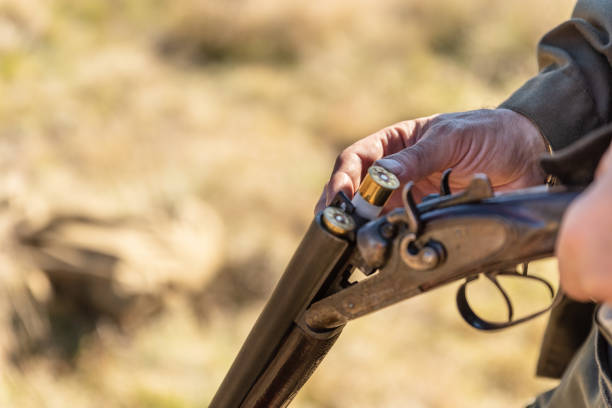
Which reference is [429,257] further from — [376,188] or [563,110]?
[563,110]

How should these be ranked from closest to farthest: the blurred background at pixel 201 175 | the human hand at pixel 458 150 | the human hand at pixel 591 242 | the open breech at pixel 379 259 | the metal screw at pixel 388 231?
the human hand at pixel 591 242
the open breech at pixel 379 259
the metal screw at pixel 388 231
the human hand at pixel 458 150
the blurred background at pixel 201 175

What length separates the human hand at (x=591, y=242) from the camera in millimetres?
940

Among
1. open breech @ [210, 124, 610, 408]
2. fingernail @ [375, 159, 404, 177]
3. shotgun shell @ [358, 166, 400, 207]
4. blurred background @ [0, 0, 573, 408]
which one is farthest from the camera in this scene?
blurred background @ [0, 0, 573, 408]

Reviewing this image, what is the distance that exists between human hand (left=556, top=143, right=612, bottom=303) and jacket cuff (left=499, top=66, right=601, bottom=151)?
96cm

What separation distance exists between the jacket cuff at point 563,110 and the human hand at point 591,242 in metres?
0.96

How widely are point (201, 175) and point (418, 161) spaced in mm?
4722

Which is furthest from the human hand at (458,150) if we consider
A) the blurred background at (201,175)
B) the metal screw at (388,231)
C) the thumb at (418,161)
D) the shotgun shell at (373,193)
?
the blurred background at (201,175)

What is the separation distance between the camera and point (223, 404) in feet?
5.36

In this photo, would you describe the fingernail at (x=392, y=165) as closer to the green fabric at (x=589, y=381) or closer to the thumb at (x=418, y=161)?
the thumb at (x=418, y=161)

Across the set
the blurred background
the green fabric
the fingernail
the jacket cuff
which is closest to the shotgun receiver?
the fingernail

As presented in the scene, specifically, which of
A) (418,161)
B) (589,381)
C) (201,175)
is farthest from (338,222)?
(201,175)

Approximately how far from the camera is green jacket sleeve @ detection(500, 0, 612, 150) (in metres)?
1.91

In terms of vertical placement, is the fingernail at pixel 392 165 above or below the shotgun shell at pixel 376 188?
below

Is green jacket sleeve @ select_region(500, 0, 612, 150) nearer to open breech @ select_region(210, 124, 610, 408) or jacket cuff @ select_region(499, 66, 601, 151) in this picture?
jacket cuff @ select_region(499, 66, 601, 151)
